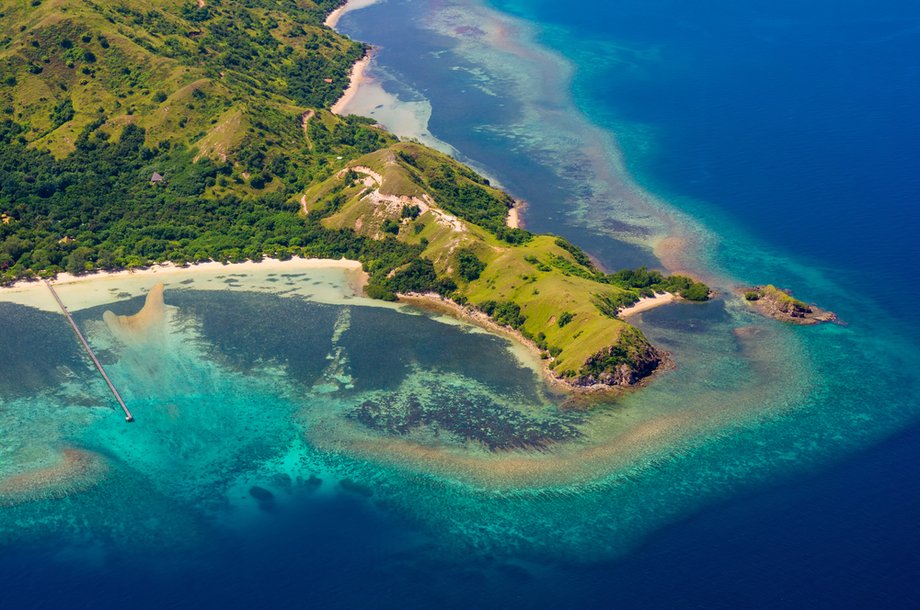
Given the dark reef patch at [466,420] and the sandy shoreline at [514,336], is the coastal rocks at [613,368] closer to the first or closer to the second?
the sandy shoreline at [514,336]

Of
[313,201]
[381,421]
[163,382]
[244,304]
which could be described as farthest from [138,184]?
[381,421]

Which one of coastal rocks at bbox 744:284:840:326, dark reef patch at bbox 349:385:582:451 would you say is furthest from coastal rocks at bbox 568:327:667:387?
coastal rocks at bbox 744:284:840:326

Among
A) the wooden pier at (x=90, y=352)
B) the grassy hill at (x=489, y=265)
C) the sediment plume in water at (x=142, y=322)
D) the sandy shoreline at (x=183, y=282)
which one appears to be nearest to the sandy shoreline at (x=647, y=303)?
the grassy hill at (x=489, y=265)

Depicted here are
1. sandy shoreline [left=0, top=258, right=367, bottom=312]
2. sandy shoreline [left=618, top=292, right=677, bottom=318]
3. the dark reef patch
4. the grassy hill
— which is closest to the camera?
the dark reef patch

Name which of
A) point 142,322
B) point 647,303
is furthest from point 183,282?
point 647,303

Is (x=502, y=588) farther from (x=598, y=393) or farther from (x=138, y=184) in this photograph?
(x=138, y=184)

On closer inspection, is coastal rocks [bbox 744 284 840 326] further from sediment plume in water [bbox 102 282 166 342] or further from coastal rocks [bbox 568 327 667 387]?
sediment plume in water [bbox 102 282 166 342]
